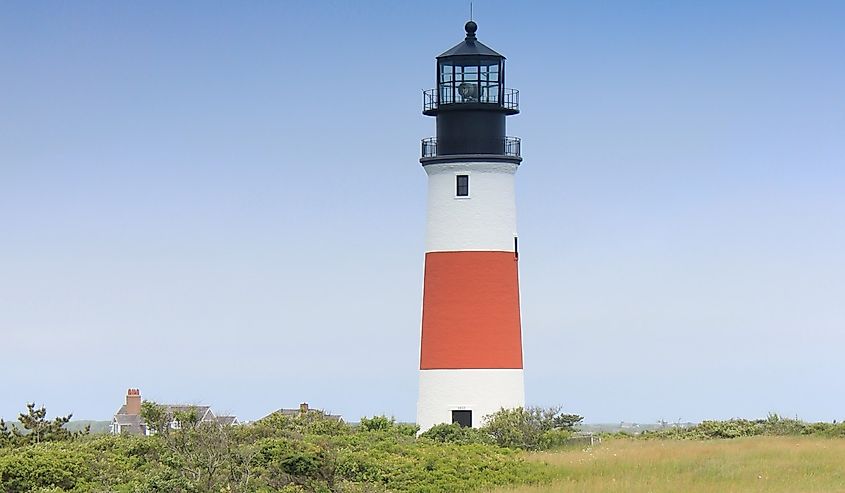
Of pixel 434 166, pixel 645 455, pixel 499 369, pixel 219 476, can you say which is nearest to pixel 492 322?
pixel 499 369

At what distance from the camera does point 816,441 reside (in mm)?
37344

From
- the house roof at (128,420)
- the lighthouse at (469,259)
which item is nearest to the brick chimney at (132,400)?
the house roof at (128,420)

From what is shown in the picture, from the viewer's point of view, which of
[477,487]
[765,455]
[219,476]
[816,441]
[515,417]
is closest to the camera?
[219,476]

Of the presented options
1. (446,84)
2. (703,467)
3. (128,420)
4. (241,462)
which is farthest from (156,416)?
(128,420)

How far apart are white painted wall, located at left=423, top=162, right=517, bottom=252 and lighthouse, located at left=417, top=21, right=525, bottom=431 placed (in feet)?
0.08

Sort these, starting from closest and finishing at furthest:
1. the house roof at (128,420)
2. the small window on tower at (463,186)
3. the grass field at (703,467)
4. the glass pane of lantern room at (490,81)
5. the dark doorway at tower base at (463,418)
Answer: the grass field at (703,467), the dark doorway at tower base at (463,418), the small window on tower at (463,186), the glass pane of lantern room at (490,81), the house roof at (128,420)

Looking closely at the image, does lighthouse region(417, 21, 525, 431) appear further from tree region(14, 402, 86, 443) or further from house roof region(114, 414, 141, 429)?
house roof region(114, 414, 141, 429)

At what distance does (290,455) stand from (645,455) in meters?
7.62

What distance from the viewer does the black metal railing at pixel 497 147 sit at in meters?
41.2

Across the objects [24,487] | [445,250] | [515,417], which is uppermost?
[445,250]

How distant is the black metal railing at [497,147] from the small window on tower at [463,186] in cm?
91

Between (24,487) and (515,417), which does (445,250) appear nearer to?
(515,417)

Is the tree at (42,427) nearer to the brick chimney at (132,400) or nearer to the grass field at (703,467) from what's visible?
the grass field at (703,467)

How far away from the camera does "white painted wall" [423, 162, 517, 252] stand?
40.5m
